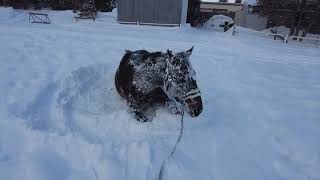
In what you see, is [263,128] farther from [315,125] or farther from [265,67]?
[265,67]

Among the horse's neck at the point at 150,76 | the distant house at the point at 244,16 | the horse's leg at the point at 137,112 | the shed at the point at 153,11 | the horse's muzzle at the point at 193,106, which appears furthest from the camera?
the distant house at the point at 244,16

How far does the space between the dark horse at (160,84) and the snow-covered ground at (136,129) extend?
0.31m

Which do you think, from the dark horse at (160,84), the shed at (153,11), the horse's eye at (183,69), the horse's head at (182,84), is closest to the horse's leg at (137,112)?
the dark horse at (160,84)

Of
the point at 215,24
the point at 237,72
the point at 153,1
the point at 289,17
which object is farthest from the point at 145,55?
the point at 215,24

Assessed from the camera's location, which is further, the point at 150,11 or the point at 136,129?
the point at 150,11

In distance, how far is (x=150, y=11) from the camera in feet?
64.9

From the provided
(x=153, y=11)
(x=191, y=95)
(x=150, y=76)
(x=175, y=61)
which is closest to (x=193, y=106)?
(x=191, y=95)

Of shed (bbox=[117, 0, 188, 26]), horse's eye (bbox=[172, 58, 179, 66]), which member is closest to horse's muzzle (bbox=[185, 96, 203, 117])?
horse's eye (bbox=[172, 58, 179, 66])

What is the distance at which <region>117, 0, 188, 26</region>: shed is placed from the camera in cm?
1955

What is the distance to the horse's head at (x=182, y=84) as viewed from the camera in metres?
4.30

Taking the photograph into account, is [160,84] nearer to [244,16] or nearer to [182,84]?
[182,84]

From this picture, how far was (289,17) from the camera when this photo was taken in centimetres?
1936

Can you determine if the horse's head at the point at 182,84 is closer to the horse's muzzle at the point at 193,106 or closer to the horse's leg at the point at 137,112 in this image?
the horse's muzzle at the point at 193,106

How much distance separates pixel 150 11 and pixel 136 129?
16.2 meters
